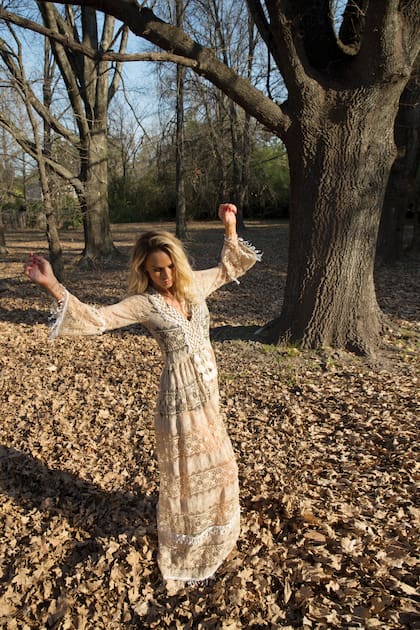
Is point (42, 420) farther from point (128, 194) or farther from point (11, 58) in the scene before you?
point (128, 194)

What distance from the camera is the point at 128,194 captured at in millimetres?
32625

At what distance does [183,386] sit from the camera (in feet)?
8.09

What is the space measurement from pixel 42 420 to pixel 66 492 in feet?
4.28

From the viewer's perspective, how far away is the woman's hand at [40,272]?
2.04m

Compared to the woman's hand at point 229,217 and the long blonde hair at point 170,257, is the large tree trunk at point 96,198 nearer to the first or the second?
the woman's hand at point 229,217

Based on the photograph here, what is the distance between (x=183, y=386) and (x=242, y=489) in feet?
4.92

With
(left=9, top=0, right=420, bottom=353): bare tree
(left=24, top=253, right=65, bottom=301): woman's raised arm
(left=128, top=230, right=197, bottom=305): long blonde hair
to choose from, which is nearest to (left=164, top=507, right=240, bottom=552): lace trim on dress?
(left=128, top=230, right=197, bottom=305): long blonde hair

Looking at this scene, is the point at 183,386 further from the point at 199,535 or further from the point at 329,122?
the point at 329,122

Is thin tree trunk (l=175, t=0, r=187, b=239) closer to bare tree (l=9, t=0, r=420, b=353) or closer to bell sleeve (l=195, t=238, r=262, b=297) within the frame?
bare tree (l=9, t=0, r=420, b=353)

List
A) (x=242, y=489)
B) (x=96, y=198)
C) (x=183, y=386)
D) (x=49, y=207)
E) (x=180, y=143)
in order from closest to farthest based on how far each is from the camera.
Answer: (x=183, y=386) → (x=242, y=489) → (x=49, y=207) → (x=96, y=198) → (x=180, y=143)

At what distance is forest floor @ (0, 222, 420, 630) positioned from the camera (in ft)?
8.57

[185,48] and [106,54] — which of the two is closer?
[106,54]

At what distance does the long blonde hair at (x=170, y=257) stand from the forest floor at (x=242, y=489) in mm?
1803

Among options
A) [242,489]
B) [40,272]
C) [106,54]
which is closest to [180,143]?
[106,54]
